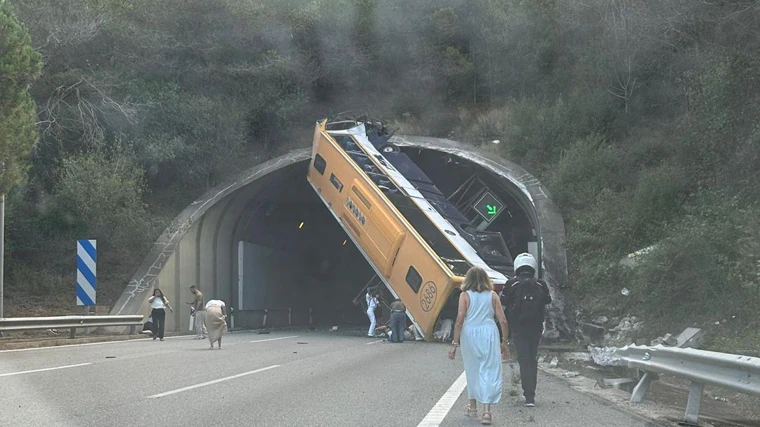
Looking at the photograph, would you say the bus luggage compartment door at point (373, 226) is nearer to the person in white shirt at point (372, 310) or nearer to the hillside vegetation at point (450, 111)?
the person in white shirt at point (372, 310)

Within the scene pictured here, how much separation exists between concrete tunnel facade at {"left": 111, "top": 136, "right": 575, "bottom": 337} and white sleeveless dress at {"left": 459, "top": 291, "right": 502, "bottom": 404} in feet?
41.7

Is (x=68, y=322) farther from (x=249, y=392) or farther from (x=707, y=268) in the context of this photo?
(x=707, y=268)

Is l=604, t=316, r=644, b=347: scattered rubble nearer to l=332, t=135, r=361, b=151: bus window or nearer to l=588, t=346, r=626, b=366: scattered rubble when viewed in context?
l=588, t=346, r=626, b=366: scattered rubble

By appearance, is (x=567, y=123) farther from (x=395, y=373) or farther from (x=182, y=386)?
(x=182, y=386)

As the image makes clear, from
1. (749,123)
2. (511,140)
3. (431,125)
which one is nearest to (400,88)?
(431,125)

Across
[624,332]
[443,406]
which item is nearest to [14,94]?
[443,406]

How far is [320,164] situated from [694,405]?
18020 millimetres

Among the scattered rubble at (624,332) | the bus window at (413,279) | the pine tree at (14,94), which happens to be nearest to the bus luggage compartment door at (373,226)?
the bus window at (413,279)

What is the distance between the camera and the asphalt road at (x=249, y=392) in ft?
27.8

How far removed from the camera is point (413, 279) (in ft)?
69.4

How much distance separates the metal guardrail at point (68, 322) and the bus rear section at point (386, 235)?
6.33m

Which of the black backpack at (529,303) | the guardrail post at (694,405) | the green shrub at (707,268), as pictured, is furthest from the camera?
the green shrub at (707,268)

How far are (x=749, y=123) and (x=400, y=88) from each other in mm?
21145

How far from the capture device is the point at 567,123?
29.3 metres
